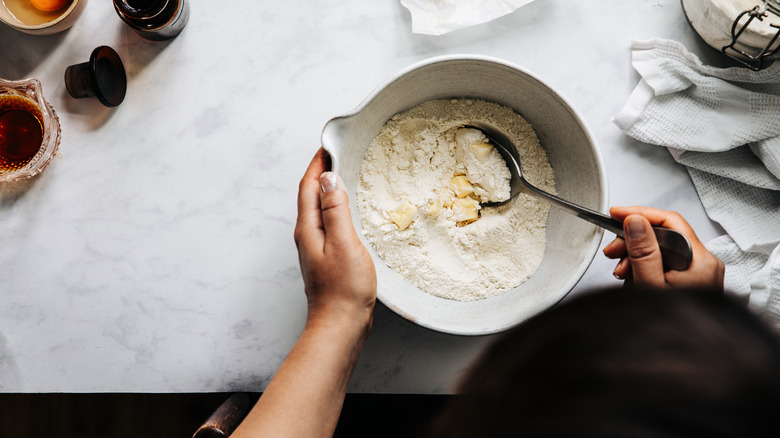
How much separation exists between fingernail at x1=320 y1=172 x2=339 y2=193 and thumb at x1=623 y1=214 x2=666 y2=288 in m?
0.38

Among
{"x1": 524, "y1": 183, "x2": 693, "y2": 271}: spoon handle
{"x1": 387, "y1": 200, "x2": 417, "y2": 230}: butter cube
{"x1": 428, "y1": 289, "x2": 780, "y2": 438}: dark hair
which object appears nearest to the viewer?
{"x1": 428, "y1": 289, "x2": 780, "y2": 438}: dark hair

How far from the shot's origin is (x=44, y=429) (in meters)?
1.23

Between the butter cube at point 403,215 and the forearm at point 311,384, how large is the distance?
15 centimetres

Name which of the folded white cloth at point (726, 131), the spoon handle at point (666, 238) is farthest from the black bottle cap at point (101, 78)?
the folded white cloth at point (726, 131)

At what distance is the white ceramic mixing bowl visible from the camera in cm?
68

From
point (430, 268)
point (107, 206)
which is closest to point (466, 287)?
point (430, 268)

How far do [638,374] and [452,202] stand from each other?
45cm

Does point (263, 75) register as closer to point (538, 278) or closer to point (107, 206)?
point (107, 206)

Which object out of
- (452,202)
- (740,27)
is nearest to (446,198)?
(452,202)

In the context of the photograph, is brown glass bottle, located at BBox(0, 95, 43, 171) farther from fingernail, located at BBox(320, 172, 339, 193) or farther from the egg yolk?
fingernail, located at BBox(320, 172, 339, 193)

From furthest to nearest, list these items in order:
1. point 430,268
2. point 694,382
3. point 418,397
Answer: point 418,397 → point 430,268 → point 694,382

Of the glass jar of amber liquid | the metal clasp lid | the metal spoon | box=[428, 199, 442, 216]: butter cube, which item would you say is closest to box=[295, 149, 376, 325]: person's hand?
box=[428, 199, 442, 216]: butter cube

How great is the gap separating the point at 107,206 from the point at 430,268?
0.57m

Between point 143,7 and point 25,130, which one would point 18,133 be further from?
point 143,7
